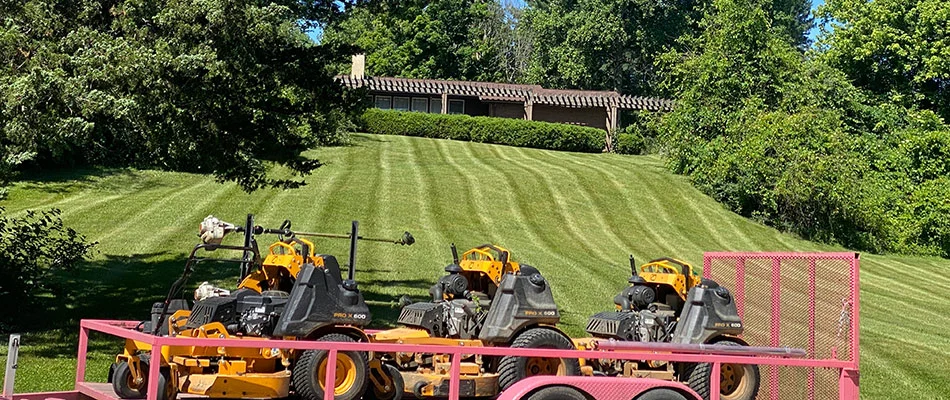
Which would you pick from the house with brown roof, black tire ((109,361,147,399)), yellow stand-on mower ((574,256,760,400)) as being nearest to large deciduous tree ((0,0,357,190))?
black tire ((109,361,147,399))

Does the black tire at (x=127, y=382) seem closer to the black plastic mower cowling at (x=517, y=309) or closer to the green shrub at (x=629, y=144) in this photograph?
the black plastic mower cowling at (x=517, y=309)

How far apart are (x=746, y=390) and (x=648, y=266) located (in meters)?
2.26

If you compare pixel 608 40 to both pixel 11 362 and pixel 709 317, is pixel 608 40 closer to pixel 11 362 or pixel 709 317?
pixel 709 317

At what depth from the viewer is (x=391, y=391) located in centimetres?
887

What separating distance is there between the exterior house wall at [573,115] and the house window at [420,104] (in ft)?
18.3

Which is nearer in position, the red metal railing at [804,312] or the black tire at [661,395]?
the black tire at [661,395]

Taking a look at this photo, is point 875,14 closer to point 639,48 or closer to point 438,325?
point 639,48

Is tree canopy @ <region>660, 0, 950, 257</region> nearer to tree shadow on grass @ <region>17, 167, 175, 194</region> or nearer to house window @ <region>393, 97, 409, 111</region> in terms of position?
house window @ <region>393, 97, 409, 111</region>

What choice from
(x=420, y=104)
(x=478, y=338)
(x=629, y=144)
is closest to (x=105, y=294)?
(x=478, y=338)

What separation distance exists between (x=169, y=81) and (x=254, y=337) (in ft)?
23.4

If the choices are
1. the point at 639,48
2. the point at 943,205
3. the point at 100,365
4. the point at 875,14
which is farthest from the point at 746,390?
the point at 639,48

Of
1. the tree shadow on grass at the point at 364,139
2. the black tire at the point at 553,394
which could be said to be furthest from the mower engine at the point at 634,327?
the tree shadow on grass at the point at 364,139

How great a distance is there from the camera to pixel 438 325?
1041cm

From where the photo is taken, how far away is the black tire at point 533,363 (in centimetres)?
905
